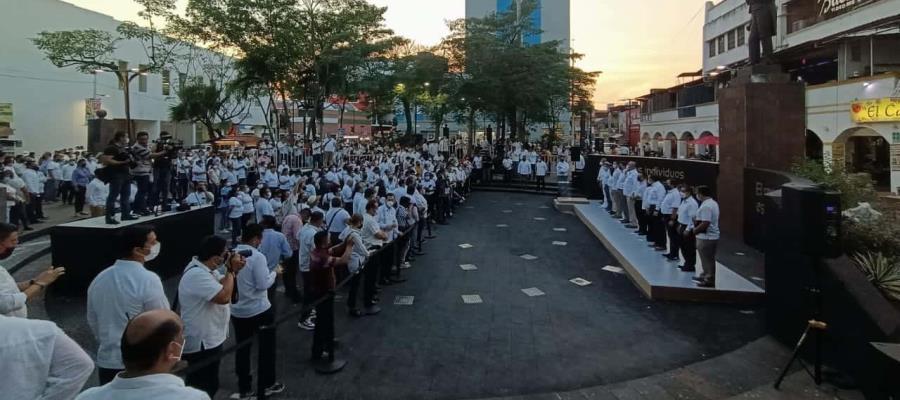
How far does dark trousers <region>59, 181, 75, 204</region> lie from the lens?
17.0m

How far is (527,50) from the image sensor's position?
28.7 m

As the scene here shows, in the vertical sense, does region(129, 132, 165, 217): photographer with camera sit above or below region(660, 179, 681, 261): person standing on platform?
above

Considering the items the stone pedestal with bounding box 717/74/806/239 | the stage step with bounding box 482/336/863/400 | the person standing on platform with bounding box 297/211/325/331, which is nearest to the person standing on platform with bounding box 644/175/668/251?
the stone pedestal with bounding box 717/74/806/239

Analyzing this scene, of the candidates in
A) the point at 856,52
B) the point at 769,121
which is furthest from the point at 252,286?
the point at 856,52

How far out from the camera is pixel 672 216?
32.9ft

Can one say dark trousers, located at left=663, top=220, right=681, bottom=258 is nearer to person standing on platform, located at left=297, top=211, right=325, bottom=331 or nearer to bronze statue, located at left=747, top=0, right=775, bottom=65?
bronze statue, located at left=747, top=0, right=775, bottom=65

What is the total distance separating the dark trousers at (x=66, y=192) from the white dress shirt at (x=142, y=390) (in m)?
18.8

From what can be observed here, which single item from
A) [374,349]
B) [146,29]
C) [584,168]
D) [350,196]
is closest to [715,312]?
[374,349]

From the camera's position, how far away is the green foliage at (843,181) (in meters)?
8.54

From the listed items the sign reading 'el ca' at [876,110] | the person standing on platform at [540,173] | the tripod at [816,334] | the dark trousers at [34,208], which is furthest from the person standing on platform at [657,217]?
the dark trousers at [34,208]

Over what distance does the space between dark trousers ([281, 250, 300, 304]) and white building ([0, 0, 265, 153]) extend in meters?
30.0

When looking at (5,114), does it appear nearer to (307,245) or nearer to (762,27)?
(307,245)

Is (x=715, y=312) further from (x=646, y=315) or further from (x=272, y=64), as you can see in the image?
(x=272, y=64)

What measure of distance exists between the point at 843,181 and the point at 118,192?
40.6ft
